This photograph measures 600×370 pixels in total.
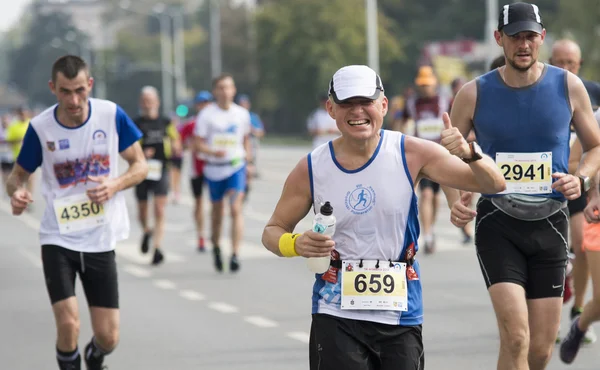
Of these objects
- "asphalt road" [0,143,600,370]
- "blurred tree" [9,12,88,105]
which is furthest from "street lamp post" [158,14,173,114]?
"asphalt road" [0,143,600,370]

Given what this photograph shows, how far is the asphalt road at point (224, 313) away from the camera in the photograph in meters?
9.70

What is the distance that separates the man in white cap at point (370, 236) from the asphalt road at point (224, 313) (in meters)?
3.40

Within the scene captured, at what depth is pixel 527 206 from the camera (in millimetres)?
7059

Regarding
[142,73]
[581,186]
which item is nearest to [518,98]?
[581,186]

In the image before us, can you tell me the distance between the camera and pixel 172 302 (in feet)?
42.5

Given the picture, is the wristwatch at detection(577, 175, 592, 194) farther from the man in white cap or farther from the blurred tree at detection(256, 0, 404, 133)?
the blurred tree at detection(256, 0, 404, 133)

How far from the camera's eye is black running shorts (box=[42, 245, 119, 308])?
8.11 metres

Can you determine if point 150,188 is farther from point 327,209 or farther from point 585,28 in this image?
point 585,28

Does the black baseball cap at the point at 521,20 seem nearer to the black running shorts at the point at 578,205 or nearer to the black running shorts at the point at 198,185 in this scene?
the black running shorts at the point at 578,205

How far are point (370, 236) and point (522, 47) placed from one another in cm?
164

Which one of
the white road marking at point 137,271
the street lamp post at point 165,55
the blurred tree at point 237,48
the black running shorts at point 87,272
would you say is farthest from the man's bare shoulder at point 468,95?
the blurred tree at point 237,48

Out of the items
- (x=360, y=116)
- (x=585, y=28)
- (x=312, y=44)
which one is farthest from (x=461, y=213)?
(x=312, y=44)

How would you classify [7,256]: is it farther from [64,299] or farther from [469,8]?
Result: [469,8]

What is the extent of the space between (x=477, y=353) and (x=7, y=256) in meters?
10.4
